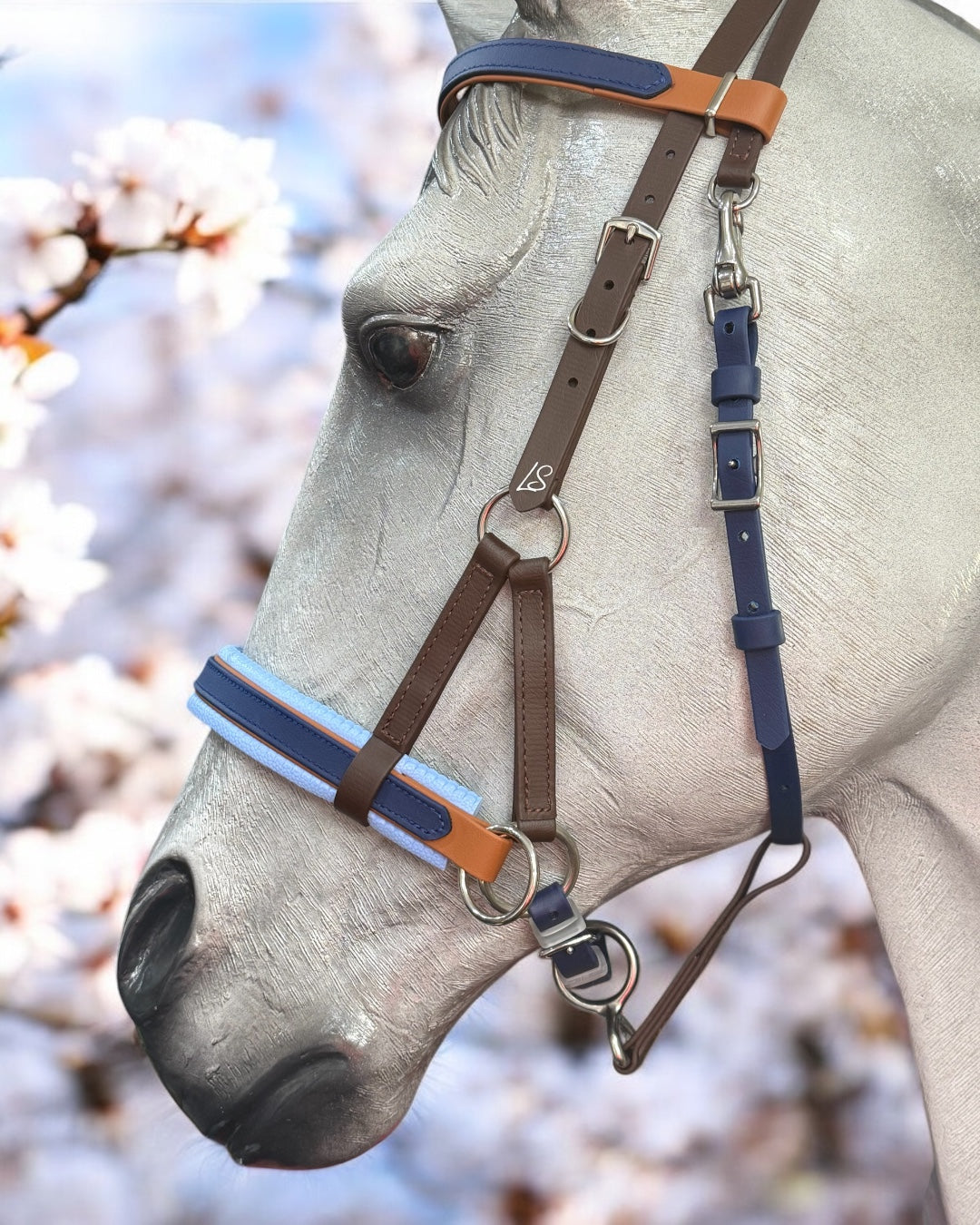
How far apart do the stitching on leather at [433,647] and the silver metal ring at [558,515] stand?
22 mm

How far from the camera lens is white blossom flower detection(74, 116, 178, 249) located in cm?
125

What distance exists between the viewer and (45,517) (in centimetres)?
124

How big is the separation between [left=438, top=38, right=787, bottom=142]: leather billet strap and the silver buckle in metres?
0.06

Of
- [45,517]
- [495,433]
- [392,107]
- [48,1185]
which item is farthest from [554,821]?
[392,107]

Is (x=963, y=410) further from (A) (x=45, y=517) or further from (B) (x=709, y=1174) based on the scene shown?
(B) (x=709, y=1174)

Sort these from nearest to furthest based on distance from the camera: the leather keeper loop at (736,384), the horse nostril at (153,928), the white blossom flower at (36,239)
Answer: the leather keeper loop at (736,384)
the horse nostril at (153,928)
the white blossom flower at (36,239)

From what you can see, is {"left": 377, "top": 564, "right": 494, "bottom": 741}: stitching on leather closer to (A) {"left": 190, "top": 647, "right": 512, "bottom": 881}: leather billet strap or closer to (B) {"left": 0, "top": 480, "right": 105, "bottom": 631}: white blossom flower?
(A) {"left": 190, "top": 647, "right": 512, "bottom": 881}: leather billet strap

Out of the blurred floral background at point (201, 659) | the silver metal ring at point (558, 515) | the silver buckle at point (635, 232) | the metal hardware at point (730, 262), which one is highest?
the metal hardware at point (730, 262)

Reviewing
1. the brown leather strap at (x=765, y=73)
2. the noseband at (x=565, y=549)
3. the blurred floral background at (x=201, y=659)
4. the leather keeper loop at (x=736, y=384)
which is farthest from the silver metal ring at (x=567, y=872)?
the blurred floral background at (x=201, y=659)

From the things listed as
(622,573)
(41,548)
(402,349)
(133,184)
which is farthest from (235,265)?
(622,573)

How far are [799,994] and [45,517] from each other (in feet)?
3.92

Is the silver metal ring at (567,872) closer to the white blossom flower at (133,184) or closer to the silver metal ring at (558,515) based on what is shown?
the silver metal ring at (558,515)

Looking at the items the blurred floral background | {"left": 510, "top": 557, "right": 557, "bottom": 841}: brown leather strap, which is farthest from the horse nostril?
the blurred floral background

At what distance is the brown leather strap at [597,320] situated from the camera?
518 millimetres
